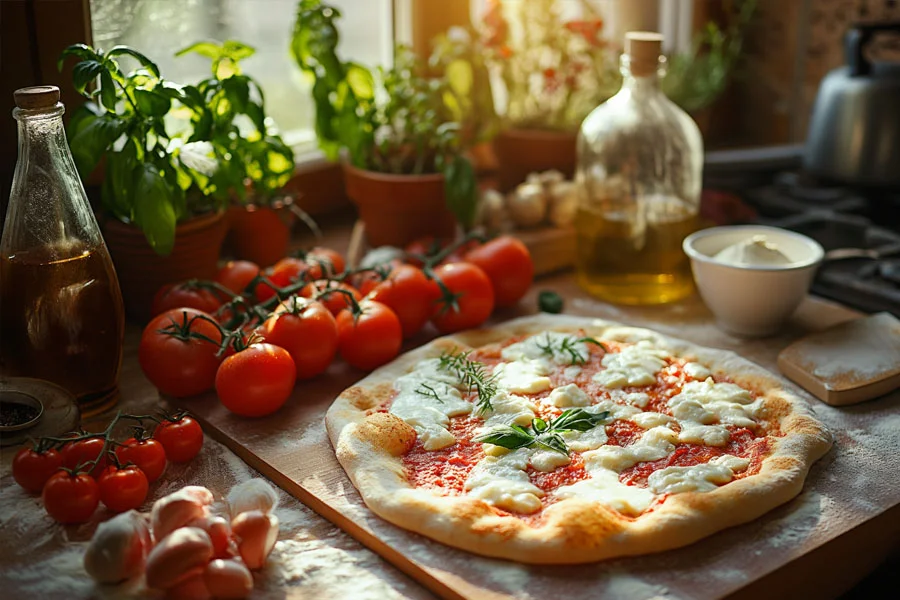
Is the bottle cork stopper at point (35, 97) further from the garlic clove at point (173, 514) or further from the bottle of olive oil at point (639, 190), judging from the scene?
the bottle of olive oil at point (639, 190)

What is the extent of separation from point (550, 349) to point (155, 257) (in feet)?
2.36

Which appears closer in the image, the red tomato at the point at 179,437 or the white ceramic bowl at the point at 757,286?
the red tomato at the point at 179,437

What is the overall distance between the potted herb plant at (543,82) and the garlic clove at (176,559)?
1.44m

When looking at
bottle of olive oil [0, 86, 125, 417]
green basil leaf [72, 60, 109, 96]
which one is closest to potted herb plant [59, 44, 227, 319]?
green basil leaf [72, 60, 109, 96]

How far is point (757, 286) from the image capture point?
1.71 meters

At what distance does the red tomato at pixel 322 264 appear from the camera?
1800 millimetres

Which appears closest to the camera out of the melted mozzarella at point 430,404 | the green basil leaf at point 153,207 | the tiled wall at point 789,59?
the melted mozzarella at point 430,404

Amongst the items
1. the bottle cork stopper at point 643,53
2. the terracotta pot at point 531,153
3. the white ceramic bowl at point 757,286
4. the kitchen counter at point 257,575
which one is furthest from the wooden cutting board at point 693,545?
the terracotta pot at point 531,153

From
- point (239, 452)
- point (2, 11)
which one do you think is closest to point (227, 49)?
point (2, 11)

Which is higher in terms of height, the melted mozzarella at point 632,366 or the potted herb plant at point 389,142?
the potted herb plant at point 389,142

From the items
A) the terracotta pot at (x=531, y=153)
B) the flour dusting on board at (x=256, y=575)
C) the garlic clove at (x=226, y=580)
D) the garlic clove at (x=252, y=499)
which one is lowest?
the flour dusting on board at (x=256, y=575)

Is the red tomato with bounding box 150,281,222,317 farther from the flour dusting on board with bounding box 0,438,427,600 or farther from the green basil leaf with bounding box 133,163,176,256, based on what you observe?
the flour dusting on board with bounding box 0,438,427,600

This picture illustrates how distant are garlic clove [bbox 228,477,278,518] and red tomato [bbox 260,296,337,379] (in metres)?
0.32

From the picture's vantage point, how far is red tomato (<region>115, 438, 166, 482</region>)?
51.3 inches
